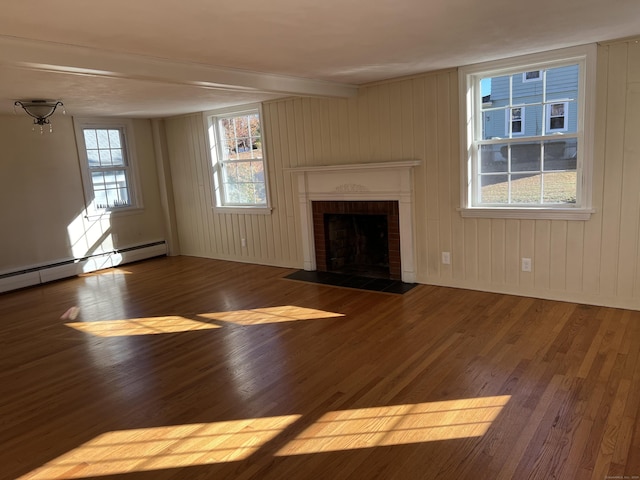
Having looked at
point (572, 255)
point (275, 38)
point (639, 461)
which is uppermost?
point (275, 38)

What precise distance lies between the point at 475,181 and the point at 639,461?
120 inches

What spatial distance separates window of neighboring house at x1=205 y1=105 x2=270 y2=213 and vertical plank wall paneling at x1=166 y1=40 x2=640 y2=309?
0.62 feet

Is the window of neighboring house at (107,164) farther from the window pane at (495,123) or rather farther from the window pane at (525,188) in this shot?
the window pane at (525,188)

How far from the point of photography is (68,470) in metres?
2.33

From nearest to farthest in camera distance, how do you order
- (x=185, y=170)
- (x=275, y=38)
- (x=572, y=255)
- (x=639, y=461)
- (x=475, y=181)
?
(x=639, y=461)
(x=275, y=38)
(x=572, y=255)
(x=475, y=181)
(x=185, y=170)

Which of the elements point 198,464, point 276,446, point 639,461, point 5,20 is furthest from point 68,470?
point 639,461

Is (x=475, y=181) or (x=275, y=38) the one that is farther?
(x=475, y=181)

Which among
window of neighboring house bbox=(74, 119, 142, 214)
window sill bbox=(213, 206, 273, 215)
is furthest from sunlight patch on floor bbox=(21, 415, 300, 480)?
window of neighboring house bbox=(74, 119, 142, 214)

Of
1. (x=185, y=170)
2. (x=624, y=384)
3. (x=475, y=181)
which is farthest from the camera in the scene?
(x=185, y=170)

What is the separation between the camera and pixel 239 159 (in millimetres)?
6688

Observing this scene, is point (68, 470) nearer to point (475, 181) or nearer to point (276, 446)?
point (276, 446)

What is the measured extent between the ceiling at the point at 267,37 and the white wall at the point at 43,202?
1763 millimetres

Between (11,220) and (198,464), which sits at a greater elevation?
(11,220)

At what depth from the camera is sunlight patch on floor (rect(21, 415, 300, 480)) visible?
7.63ft
